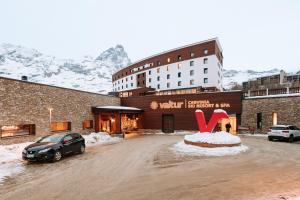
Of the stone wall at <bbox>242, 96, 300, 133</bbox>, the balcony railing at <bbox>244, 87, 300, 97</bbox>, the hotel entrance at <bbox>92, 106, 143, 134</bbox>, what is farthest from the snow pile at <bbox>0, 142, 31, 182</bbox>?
the balcony railing at <bbox>244, 87, 300, 97</bbox>

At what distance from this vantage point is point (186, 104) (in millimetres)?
27797

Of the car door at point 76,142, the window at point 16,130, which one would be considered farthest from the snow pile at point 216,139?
the window at point 16,130

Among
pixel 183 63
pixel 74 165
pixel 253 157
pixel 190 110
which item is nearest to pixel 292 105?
pixel 190 110

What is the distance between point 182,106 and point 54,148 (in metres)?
19.4

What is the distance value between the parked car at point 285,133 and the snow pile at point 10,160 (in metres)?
19.5

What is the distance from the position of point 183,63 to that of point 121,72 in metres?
32.9

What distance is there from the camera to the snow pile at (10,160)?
923 centimetres

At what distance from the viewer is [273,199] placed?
227 inches

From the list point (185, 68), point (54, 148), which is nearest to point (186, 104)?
point (54, 148)

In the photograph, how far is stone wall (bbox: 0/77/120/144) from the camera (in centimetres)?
1455

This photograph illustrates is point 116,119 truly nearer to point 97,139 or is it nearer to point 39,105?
point 97,139

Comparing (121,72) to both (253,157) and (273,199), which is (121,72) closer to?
(253,157)

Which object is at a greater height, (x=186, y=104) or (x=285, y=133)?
(x=186, y=104)

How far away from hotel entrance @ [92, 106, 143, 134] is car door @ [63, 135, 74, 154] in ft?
37.7
